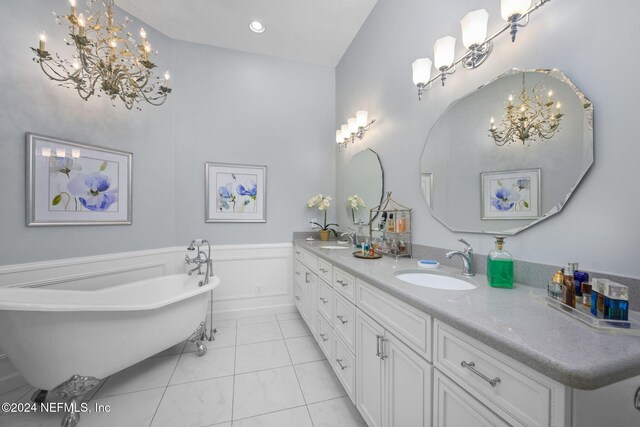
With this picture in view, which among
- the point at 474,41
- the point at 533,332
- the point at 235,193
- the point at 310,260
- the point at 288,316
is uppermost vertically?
the point at 474,41

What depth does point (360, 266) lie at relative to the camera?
4.87 feet

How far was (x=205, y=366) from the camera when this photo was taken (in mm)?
1990

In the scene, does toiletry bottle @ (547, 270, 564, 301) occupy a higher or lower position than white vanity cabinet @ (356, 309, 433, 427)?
higher

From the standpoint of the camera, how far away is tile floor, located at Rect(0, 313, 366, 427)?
4.82 ft

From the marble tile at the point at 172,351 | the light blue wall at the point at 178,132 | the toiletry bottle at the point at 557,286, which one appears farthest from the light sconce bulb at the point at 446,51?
the marble tile at the point at 172,351

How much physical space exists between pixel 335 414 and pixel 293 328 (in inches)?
48.6

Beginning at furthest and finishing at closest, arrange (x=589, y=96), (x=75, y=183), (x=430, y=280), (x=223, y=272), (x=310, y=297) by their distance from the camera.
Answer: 1. (x=223, y=272)
2. (x=310, y=297)
3. (x=75, y=183)
4. (x=430, y=280)
5. (x=589, y=96)

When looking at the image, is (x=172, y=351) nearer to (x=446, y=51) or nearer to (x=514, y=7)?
(x=446, y=51)

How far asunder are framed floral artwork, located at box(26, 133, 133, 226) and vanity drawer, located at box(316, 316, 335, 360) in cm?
215

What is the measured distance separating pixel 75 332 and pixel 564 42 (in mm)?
2808

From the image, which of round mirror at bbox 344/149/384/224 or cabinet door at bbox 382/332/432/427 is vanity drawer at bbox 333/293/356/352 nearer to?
cabinet door at bbox 382/332/432/427

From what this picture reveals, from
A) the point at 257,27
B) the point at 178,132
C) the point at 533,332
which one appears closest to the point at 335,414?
the point at 533,332

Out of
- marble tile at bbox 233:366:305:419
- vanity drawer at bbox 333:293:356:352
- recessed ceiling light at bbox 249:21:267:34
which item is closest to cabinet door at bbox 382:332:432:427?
vanity drawer at bbox 333:293:356:352

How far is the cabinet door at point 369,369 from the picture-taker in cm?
118
